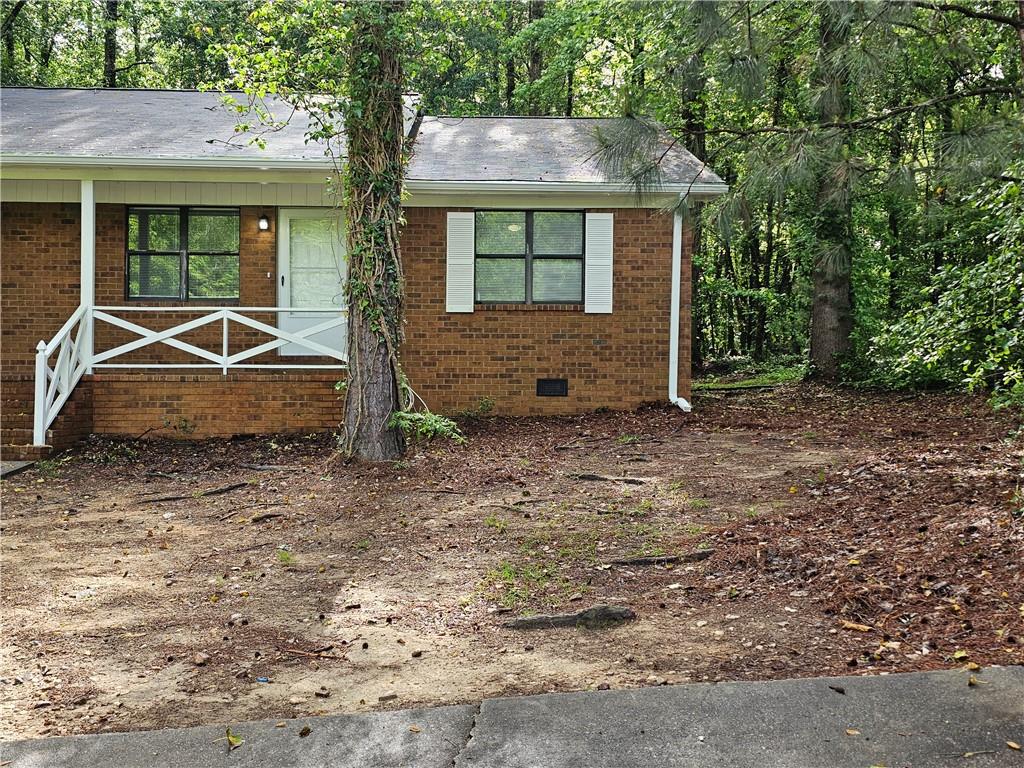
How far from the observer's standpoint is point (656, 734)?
9.27ft

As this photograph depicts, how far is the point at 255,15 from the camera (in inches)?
303

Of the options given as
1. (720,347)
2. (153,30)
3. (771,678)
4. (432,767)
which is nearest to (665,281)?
(771,678)

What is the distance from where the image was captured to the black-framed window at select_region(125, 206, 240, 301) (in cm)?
1114

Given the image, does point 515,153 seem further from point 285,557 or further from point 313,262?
point 285,557

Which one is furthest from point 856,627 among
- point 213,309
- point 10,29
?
point 10,29

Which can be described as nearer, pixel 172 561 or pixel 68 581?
pixel 68 581

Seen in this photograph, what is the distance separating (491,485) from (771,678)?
415cm

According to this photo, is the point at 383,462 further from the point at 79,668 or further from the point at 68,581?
the point at 79,668

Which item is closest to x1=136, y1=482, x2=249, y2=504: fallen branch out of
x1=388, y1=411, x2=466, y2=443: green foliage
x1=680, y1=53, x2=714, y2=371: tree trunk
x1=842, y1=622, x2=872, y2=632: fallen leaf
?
x1=388, y1=411, x2=466, y2=443: green foliage

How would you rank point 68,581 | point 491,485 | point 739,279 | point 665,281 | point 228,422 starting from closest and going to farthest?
point 68,581 < point 491,485 < point 228,422 < point 665,281 < point 739,279

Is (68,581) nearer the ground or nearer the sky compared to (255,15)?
nearer the ground

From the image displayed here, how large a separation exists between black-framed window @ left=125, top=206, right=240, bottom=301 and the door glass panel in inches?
29.0

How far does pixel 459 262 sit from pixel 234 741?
8.38 m

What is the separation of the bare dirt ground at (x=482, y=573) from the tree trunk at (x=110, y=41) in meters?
16.6
